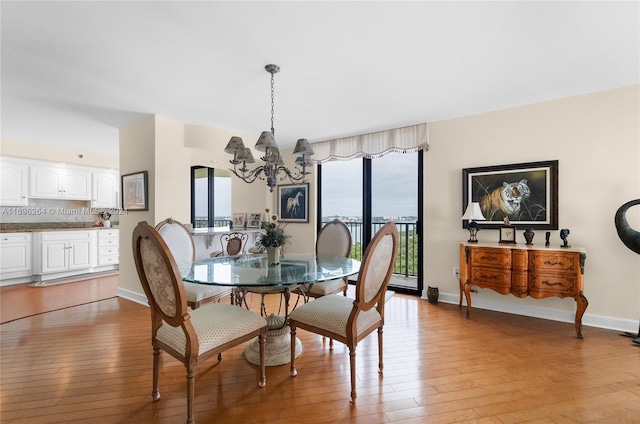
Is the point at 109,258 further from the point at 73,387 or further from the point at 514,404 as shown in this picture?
the point at 514,404

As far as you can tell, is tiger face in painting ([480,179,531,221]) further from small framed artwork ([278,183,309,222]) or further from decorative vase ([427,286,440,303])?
small framed artwork ([278,183,309,222])

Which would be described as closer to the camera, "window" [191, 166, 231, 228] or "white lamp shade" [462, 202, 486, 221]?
"white lamp shade" [462, 202, 486, 221]

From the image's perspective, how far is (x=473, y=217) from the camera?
3.06 m

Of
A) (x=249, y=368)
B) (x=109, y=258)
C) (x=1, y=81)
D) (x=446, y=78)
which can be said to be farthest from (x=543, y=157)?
(x=109, y=258)

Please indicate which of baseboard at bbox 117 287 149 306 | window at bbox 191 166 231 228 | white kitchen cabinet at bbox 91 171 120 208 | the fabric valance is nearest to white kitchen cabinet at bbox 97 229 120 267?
white kitchen cabinet at bbox 91 171 120 208

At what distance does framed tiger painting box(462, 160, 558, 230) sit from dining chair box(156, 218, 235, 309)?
118 inches

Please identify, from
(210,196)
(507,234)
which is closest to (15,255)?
(210,196)

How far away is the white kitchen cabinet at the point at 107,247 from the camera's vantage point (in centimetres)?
522

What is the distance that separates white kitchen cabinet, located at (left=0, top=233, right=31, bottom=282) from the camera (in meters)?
4.25

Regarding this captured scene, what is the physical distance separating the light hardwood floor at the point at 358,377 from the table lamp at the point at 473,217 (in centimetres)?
100

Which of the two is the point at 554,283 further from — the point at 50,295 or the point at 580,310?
the point at 50,295

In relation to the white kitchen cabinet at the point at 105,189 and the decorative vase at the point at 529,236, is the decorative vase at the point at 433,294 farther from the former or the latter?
the white kitchen cabinet at the point at 105,189

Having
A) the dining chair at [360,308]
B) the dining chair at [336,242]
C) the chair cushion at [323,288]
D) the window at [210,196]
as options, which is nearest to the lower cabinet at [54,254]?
the window at [210,196]

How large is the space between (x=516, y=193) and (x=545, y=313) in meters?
1.35
